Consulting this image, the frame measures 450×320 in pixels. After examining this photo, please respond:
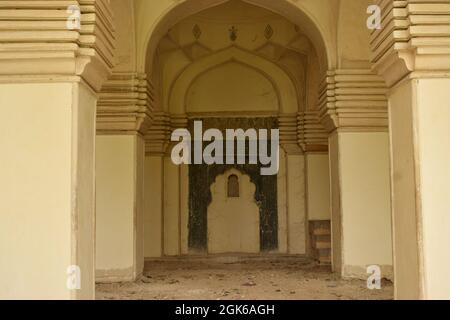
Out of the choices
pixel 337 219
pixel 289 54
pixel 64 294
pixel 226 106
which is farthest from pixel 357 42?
pixel 64 294

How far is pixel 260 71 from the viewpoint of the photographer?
10.8 m

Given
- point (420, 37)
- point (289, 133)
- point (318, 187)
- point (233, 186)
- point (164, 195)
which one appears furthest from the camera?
point (233, 186)

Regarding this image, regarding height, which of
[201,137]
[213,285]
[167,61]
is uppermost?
[167,61]

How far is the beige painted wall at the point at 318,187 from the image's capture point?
1006 centimetres

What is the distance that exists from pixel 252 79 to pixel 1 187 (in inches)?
294

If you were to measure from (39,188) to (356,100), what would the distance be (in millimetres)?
4236

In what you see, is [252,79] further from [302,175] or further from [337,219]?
[337,219]

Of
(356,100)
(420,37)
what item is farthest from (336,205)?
(420,37)

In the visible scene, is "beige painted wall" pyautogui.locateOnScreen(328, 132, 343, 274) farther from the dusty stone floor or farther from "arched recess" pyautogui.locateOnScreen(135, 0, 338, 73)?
"arched recess" pyautogui.locateOnScreen(135, 0, 338, 73)

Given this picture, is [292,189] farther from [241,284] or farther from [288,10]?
[288,10]

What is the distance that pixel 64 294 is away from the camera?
4.05 metres

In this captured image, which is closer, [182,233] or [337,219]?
[337,219]
